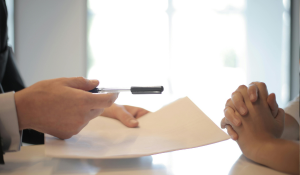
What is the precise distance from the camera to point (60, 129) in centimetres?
35

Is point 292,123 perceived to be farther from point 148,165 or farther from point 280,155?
point 148,165

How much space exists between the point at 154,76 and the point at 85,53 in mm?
843

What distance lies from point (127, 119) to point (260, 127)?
0.26m

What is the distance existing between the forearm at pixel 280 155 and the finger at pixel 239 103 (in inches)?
2.3

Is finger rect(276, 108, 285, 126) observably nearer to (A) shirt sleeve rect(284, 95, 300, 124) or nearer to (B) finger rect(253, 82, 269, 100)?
(B) finger rect(253, 82, 269, 100)

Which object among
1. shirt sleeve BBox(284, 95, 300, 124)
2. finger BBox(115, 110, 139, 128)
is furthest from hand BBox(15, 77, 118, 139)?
shirt sleeve BBox(284, 95, 300, 124)

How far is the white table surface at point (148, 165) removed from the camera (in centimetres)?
27

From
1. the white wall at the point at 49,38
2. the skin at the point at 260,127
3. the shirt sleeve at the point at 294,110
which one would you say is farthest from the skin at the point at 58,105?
the white wall at the point at 49,38

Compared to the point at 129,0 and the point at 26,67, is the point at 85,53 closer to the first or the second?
the point at 26,67

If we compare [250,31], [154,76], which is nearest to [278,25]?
[250,31]

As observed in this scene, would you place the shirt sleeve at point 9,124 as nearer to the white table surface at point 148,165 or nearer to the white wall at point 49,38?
the white table surface at point 148,165

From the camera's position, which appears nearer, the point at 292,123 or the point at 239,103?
the point at 239,103

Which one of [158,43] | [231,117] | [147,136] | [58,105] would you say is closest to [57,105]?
[58,105]

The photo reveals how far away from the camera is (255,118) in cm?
33
